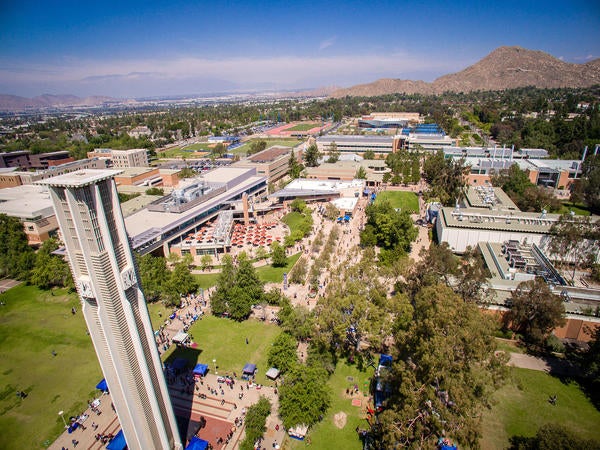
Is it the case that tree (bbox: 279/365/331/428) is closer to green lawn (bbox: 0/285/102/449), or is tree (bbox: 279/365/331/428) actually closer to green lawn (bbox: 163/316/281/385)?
green lawn (bbox: 163/316/281/385)

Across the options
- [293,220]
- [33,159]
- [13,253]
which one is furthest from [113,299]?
[33,159]

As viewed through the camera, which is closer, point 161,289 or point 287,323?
point 287,323

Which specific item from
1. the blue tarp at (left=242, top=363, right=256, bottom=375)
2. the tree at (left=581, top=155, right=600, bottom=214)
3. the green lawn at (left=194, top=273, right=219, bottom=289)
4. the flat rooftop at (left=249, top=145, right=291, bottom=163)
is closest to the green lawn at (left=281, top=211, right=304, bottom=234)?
the green lawn at (left=194, top=273, right=219, bottom=289)

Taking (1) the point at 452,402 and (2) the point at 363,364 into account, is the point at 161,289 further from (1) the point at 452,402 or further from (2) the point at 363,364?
(1) the point at 452,402

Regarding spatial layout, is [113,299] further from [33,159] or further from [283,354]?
[33,159]

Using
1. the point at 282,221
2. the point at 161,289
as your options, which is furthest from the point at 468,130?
the point at 161,289

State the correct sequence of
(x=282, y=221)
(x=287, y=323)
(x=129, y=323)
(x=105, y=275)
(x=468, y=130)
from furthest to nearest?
(x=468, y=130)
(x=282, y=221)
(x=287, y=323)
(x=129, y=323)
(x=105, y=275)
